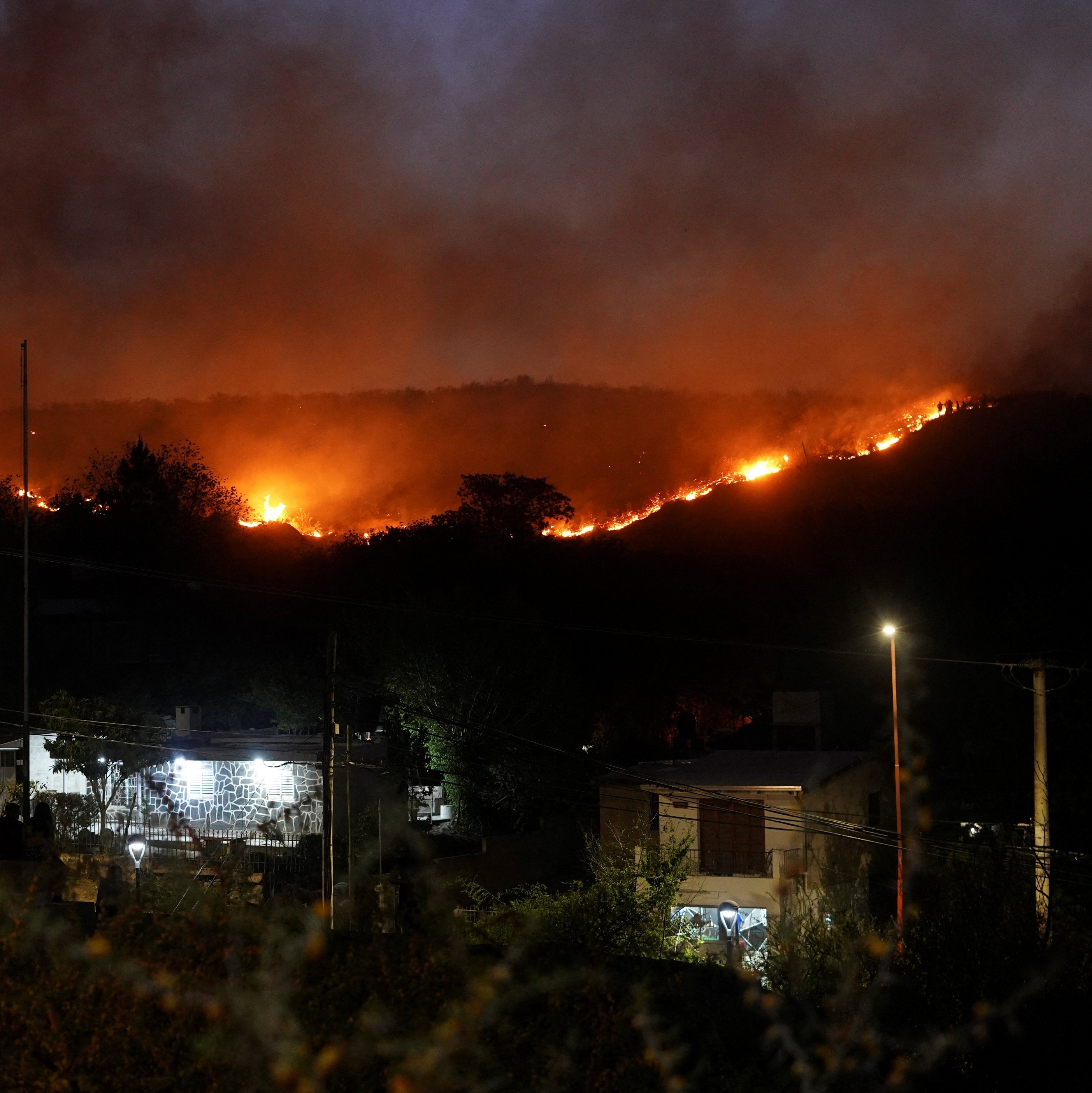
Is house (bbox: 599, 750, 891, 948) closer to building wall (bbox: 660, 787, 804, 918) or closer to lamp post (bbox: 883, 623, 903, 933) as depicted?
building wall (bbox: 660, 787, 804, 918)

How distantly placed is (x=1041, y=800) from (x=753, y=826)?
9.68 meters

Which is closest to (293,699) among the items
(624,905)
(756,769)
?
(756,769)

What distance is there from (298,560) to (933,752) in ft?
120

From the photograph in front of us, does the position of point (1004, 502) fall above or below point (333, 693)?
above

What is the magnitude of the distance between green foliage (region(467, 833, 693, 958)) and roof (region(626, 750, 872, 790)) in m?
2.92

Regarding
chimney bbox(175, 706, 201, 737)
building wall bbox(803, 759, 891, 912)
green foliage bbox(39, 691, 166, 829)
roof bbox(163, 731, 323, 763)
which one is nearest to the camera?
building wall bbox(803, 759, 891, 912)

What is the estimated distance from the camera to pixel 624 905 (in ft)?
74.8

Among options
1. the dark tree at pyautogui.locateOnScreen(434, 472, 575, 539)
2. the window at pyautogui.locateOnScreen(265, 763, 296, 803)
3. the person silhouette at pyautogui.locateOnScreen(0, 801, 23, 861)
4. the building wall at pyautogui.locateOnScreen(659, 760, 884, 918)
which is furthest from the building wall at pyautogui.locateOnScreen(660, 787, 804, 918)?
the dark tree at pyautogui.locateOnScreen(434, 472, 575, 539)

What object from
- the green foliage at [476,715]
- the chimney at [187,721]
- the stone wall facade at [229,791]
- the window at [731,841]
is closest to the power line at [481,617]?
the green foliage at [476,715]

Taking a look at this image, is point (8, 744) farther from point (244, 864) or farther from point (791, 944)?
point (791, 944)

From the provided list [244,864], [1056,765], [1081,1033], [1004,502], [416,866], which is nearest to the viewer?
[1081,1033]

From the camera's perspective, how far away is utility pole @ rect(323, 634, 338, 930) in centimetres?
1764

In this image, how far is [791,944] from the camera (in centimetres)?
1401

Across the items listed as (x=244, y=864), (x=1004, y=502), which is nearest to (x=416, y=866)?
(x=244, y=864)
